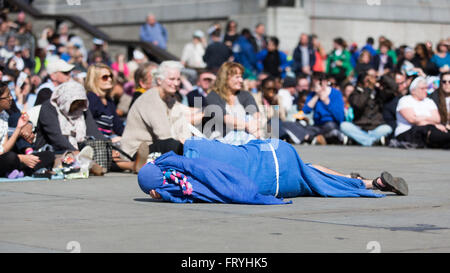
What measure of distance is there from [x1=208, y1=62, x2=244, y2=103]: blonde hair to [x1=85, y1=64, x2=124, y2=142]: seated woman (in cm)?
140

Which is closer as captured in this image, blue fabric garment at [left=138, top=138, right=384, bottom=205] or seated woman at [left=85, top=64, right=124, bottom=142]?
blue fabric garment at [left=138, top=138, right=384, bottom=205]

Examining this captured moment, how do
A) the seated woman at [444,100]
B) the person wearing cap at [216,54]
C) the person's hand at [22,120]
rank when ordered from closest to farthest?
the person's hand at [22,120]
the seated woman at [444,100]
the person wearing cap at [216,54]

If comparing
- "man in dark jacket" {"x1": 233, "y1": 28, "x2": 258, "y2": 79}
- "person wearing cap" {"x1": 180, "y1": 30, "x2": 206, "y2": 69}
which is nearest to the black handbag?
"man in dark jacket" {"x1": 233, "y1": 28, "x2": 258, "y2": 79}

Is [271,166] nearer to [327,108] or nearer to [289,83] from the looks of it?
[327,108]

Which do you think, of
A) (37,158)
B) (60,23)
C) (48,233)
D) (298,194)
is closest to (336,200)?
(298,194)

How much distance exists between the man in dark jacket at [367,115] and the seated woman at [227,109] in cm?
515

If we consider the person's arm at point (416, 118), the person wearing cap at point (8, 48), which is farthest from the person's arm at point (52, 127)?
the person wearing cap at point (8, 48)

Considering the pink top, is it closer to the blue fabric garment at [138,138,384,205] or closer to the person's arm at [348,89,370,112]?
the person's arm at [348,89,370,112]

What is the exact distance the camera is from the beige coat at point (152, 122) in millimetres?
11492

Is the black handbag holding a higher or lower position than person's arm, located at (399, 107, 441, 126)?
higher

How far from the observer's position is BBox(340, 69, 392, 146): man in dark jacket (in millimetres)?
17516

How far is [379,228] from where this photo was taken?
6.66 m

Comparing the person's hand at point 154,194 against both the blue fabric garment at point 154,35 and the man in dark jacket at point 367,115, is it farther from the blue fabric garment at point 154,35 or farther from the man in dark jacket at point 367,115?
the blue fabric garment at point 154,35

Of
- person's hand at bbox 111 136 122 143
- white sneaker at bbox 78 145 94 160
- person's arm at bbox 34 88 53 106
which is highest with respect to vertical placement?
person's arm at bbox 34 88 53 106
